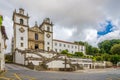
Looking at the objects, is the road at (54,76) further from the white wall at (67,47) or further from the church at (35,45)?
the white wall at (67,47)


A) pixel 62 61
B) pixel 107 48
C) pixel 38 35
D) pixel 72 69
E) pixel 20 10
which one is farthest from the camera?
pixel 107 48

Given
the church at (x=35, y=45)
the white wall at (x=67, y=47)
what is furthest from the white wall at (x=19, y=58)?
the white wall at (x=67, y=47)

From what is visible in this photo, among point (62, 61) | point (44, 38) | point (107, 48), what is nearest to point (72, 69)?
point (62, 61)

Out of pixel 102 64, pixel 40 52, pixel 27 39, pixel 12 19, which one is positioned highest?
pixel 12 19

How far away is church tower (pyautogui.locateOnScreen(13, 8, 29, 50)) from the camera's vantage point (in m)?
61.7

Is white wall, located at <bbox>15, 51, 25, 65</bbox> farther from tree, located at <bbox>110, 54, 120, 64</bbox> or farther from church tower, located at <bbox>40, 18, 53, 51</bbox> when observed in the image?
tree, located at <bbox>110, 54, 120, 64</bbox>

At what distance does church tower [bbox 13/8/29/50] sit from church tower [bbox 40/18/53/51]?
8794 millimetres

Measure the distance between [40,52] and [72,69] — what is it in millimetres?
14812

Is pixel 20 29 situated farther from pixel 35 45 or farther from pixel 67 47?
pixel 67 47

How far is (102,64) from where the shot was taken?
6506 cm

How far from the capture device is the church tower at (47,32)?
71.4m

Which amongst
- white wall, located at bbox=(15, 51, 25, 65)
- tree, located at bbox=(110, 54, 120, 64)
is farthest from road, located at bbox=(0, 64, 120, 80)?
tree, located at bbox=(110, 54, 120, 64)

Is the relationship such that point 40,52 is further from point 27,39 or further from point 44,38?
point 44,38

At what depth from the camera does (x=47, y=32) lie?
72562mm
